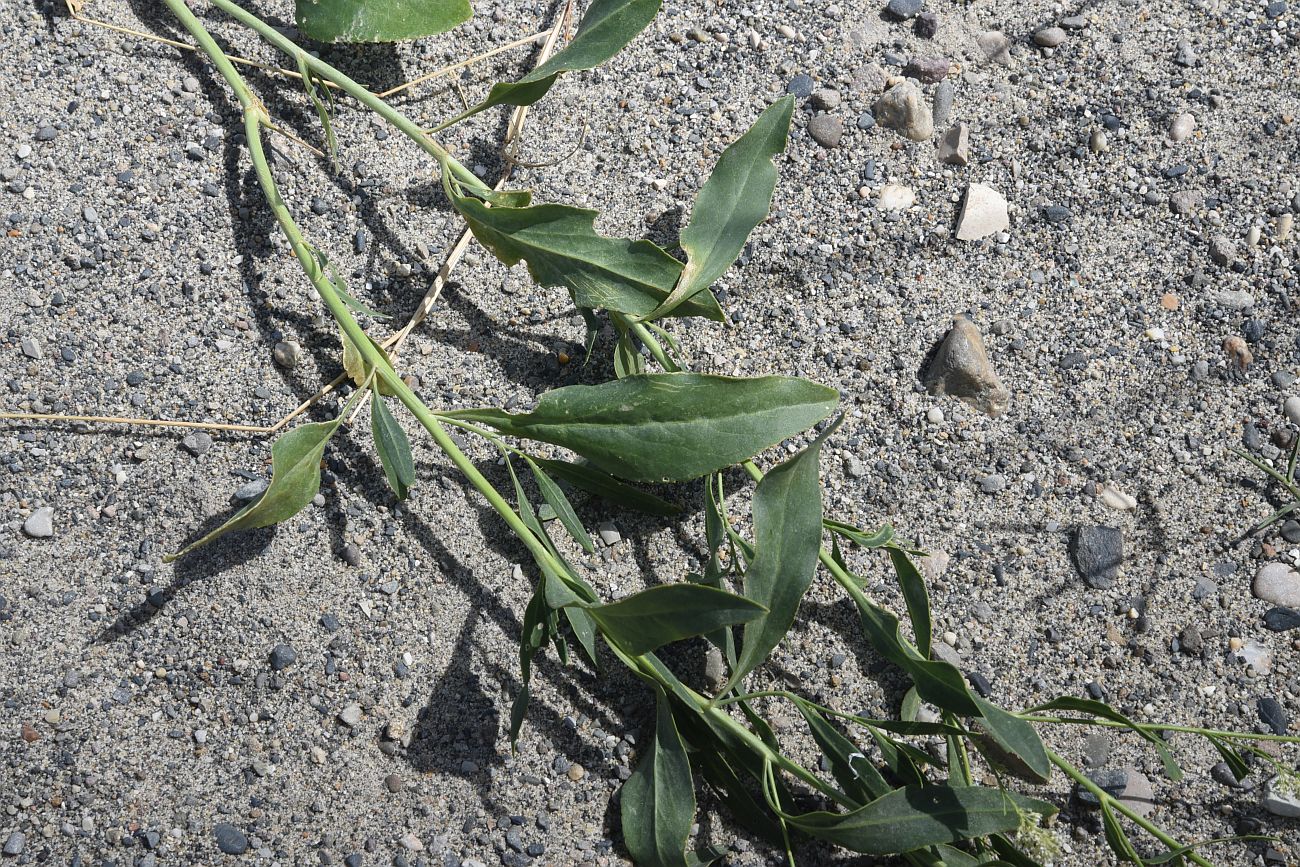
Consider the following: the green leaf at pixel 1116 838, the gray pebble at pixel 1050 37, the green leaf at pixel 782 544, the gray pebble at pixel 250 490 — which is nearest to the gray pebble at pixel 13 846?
the gray pebble at pixel 250 490

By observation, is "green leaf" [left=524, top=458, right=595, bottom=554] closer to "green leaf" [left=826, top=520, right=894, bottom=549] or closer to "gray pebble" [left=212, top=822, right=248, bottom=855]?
"green leaf" [left=826, top=520, right=894, bottom=549]

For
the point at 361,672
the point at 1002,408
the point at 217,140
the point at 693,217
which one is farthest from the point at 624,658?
the point at 217,140

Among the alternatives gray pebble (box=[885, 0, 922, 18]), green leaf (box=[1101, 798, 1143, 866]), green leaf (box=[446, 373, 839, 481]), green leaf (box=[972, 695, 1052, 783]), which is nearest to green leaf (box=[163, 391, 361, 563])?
green leaf (box=[446, 373, 839, 481])

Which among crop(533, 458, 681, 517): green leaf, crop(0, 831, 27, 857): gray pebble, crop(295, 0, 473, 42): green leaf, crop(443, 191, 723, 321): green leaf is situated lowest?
crop(0, 831, 27, 857): gray pebble

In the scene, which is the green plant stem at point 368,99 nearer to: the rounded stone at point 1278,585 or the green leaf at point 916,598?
the green leaf at point 916,598

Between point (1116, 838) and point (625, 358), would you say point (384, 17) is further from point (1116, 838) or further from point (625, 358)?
point (1116, 838)

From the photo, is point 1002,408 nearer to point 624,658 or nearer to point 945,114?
point 945,114

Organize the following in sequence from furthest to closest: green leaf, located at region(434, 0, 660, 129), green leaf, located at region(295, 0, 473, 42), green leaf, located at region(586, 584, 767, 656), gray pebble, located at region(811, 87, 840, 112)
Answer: gray pebble, located at region(811, 87, 840, 112), green leaf, located at region(295, 0, 473, 42), green leaf, located at region(434, 0, 660, 129), green leaf, located at region(586, 584, 767, 656)

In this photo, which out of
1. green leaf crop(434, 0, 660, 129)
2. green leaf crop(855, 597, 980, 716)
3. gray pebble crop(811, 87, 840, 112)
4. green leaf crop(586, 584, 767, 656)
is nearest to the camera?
green leaf crop(586, 584, 767, 656)
